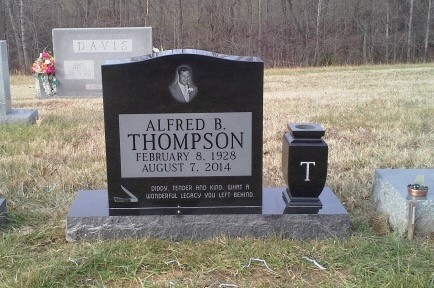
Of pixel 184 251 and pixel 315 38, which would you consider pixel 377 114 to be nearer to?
pixel 184 251

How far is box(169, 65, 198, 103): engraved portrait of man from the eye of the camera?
3771 mm

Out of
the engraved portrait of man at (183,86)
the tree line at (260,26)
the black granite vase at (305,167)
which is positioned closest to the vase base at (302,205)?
the black granite vase at (305,167)

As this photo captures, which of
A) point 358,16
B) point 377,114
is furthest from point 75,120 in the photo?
point 358,16

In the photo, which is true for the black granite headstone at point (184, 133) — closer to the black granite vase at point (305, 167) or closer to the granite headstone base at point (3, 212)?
the black granite vase at point (305, 167)

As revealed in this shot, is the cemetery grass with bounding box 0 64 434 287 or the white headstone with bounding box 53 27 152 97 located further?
the white headstone with bounding box 53 27 152 97

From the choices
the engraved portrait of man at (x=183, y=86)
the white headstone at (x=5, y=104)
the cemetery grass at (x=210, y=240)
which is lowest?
the cemetery grass at (x=210, y=240)

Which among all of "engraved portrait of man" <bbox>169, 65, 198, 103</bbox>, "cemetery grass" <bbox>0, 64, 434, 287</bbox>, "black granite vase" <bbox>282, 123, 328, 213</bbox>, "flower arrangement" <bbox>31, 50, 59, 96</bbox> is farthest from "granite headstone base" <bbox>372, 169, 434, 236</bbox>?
"flower arrangement" <bbox>31, 50, 59, 96</bbox>

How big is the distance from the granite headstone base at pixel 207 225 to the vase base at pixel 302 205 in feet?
0.15

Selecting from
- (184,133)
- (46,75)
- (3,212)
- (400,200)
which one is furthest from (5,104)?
(400,200)

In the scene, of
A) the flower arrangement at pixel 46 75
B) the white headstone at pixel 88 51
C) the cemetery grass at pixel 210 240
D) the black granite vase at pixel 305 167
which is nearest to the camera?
the cemetery grass at pixel 210 240

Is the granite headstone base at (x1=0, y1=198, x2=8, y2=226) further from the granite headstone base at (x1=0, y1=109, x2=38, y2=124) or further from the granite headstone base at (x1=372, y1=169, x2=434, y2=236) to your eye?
the granite headstone base at (x1=0, y1=109, x2=38, y2=124)

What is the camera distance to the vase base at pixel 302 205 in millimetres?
3844

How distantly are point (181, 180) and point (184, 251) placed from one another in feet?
1.79

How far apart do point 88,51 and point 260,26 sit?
17868 millimetres
